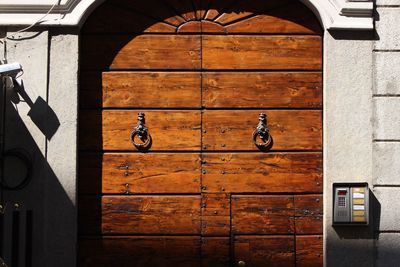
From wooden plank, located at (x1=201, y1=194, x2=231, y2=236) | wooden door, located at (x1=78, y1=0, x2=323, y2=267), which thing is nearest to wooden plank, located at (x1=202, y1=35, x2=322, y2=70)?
wooden door, located at (x1=78, y1=0, x2=323, y2=267)

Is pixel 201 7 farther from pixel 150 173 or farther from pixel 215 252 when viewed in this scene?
pixel 215 252

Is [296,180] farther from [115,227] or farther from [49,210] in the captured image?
[49,210]

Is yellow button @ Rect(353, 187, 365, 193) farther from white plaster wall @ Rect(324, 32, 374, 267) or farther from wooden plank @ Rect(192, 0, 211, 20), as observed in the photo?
wooden plank @ Rect(192, 0, 211, 20)

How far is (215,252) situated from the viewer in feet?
21.1

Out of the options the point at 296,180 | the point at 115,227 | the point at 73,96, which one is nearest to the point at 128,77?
the point at 73,96

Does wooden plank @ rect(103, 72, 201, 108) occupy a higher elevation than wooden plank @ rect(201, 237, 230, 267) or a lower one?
higher

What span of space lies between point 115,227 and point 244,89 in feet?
6.00

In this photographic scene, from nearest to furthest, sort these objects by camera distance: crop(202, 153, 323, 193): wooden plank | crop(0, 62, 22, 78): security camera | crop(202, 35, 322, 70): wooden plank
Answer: crop(0, 62, 22, 78): security camera < crop(202, 153, 323, 193): wooden plank < crop(202, 35, 322, 70): wooden plank

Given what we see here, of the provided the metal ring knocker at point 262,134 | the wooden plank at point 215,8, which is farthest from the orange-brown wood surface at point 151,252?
the wooden plank at point 215,8

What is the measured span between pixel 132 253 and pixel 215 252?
0.80 meters

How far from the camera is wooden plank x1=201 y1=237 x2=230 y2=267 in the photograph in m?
6.45

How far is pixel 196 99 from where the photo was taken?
656cm

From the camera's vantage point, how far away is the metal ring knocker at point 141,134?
6500 millimetres

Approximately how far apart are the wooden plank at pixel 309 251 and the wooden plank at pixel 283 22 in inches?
80.0
